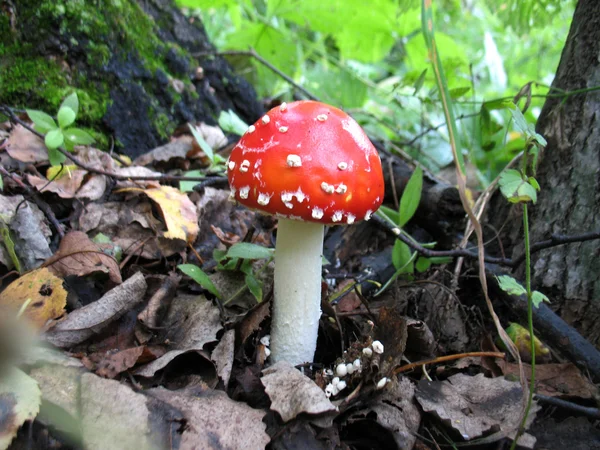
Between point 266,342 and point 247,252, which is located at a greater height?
point 247,252

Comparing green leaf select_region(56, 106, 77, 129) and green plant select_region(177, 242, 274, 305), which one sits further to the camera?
green leaf select_region(56, 106, 77, 129)

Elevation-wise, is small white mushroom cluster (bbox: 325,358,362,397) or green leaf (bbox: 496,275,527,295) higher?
green leaf (bbox: 496,275,527,295)

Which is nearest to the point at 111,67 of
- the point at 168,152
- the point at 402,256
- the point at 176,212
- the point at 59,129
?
the point at 168,152

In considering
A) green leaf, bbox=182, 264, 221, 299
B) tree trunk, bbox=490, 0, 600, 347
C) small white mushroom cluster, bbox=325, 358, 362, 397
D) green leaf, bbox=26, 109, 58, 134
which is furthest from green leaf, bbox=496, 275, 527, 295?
green leaf, bbox=26, 109, 58, 134

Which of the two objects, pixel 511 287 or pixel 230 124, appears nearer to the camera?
pixel 511 287

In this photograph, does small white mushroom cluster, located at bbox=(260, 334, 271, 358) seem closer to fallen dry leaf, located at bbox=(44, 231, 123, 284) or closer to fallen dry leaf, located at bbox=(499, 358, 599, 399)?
fallen dry leaf, located at bbox=(44, 231, 123, 284)

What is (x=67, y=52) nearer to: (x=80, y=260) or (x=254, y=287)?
(x=80, y=260)

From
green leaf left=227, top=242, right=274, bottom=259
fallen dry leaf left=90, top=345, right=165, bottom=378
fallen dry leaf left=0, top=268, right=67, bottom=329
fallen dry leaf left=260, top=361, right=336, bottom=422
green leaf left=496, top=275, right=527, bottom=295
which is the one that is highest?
green leaf left=227, top=242, right=274, bottom=259

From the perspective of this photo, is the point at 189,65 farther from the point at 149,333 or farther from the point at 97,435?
the point at 97,435
